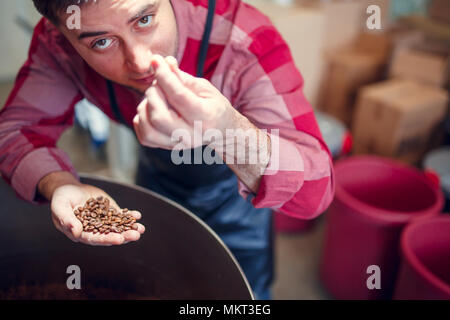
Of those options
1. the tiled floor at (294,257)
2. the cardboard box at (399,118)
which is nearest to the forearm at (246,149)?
the tiled floor at (294,257)

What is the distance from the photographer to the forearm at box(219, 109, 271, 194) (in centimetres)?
57

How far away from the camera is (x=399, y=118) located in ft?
6.09

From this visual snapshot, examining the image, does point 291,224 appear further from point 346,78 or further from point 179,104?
point 179,104

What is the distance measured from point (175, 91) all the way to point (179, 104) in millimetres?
16

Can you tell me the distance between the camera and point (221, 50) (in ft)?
2.56

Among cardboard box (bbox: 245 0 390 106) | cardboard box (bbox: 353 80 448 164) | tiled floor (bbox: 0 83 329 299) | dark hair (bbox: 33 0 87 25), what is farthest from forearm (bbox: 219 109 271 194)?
cardboard box (bbox: 353 80 448 164)

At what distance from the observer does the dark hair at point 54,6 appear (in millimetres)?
613

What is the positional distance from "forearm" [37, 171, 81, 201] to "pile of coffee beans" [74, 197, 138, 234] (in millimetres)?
74

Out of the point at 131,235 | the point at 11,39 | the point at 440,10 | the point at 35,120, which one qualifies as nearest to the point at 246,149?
the point at 131,235

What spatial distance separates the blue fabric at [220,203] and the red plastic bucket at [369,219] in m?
0.51

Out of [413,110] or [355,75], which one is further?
[355,75]

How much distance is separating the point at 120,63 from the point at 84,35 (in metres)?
0.07
